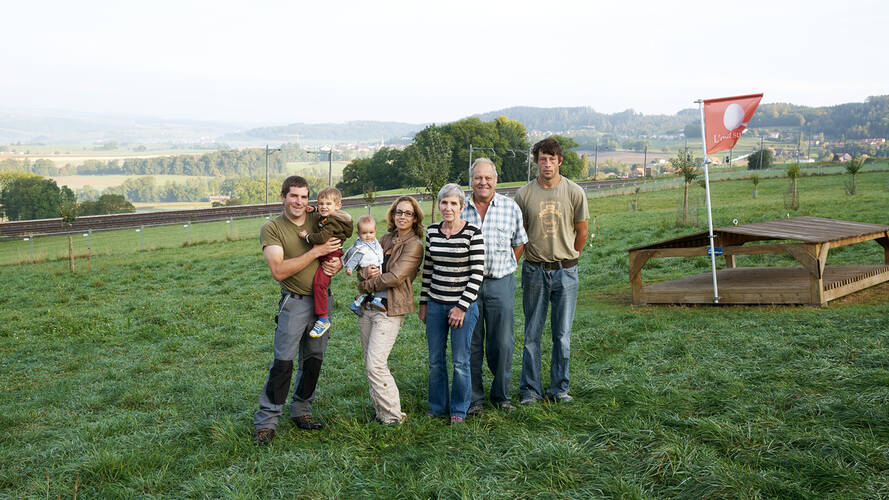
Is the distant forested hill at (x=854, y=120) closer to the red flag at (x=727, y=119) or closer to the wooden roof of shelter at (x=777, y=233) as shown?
the wooden roof of shelter at (x=777, y=233)

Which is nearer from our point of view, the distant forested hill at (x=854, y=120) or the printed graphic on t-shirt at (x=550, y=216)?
the printed graphic on t-shirt at (x=550, y=216)

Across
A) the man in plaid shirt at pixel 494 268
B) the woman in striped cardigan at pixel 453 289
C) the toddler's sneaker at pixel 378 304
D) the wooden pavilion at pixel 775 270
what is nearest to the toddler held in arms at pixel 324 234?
the toddler's sneaker at pixel 378 304

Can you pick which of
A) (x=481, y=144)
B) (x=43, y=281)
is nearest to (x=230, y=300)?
(x=43, y=281)

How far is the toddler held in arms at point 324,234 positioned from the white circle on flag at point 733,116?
6.23 meters

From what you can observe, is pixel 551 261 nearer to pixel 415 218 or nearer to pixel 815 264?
pixel 415 218

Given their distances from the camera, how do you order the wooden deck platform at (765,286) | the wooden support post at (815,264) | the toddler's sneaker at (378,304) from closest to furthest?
the toddler's sneaker at (378,304) < the wooden support post at (815,264) < the wooden deck platform at (765,286)

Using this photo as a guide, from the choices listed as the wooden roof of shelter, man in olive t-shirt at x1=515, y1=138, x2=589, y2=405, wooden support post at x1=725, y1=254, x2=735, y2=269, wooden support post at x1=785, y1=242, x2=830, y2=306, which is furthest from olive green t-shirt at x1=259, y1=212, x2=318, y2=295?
wooden support post at x1=725, y1=254, x2=735, y2=269

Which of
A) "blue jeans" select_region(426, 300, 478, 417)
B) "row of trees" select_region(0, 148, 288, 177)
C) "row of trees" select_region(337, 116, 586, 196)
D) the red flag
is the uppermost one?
"row of trees" select_region(0, 148, 288, 177)

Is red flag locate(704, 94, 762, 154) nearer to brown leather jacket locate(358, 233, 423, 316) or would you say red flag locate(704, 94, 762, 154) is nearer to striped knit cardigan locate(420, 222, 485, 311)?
striped knit cardigan locate(420, 222, 485, 311)

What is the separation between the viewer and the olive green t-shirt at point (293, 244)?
5.21 m

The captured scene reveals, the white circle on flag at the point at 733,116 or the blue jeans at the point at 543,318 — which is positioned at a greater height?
the white circle on flag at the point at 733,116

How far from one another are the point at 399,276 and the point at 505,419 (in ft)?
4.59

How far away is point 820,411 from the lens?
467cm

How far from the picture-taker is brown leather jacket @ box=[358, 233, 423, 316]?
518 cm
